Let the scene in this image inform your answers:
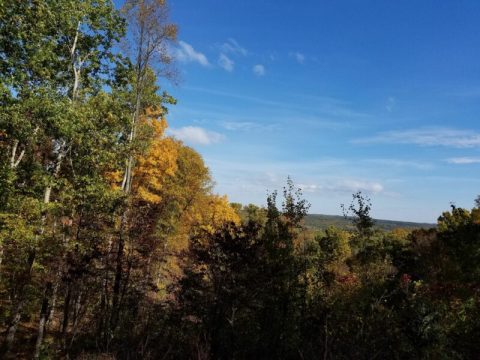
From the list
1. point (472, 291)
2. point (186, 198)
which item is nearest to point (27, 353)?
point (186, 198)

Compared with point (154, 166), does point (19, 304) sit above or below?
below

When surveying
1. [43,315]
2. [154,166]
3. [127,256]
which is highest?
[154,166]

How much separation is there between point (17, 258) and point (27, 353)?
4.08 meters

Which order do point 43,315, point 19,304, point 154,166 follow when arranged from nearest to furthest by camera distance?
point 43,315
point 19,304
point 154,166

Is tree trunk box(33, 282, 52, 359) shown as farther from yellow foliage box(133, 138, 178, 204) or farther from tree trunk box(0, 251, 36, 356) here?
yellow foliage box(133, 138, 178, 204)

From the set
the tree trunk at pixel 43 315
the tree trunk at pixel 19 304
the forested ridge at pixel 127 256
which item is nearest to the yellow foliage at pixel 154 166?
the forested ridge at pixel 127 256

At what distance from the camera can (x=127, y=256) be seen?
48.0 ft

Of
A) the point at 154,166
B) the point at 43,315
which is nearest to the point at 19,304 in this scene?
the point at 43,315

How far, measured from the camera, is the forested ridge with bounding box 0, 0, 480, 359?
11148 millimetres

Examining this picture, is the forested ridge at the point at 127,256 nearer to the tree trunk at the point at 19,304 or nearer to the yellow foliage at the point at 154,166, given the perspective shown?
the tree trunk at the point at 19,304

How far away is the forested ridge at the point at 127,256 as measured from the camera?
11.1m

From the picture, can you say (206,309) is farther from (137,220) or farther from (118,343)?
(137,220)

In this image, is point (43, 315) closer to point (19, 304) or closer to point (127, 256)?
point (19, 304)

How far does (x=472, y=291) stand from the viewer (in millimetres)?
21703
